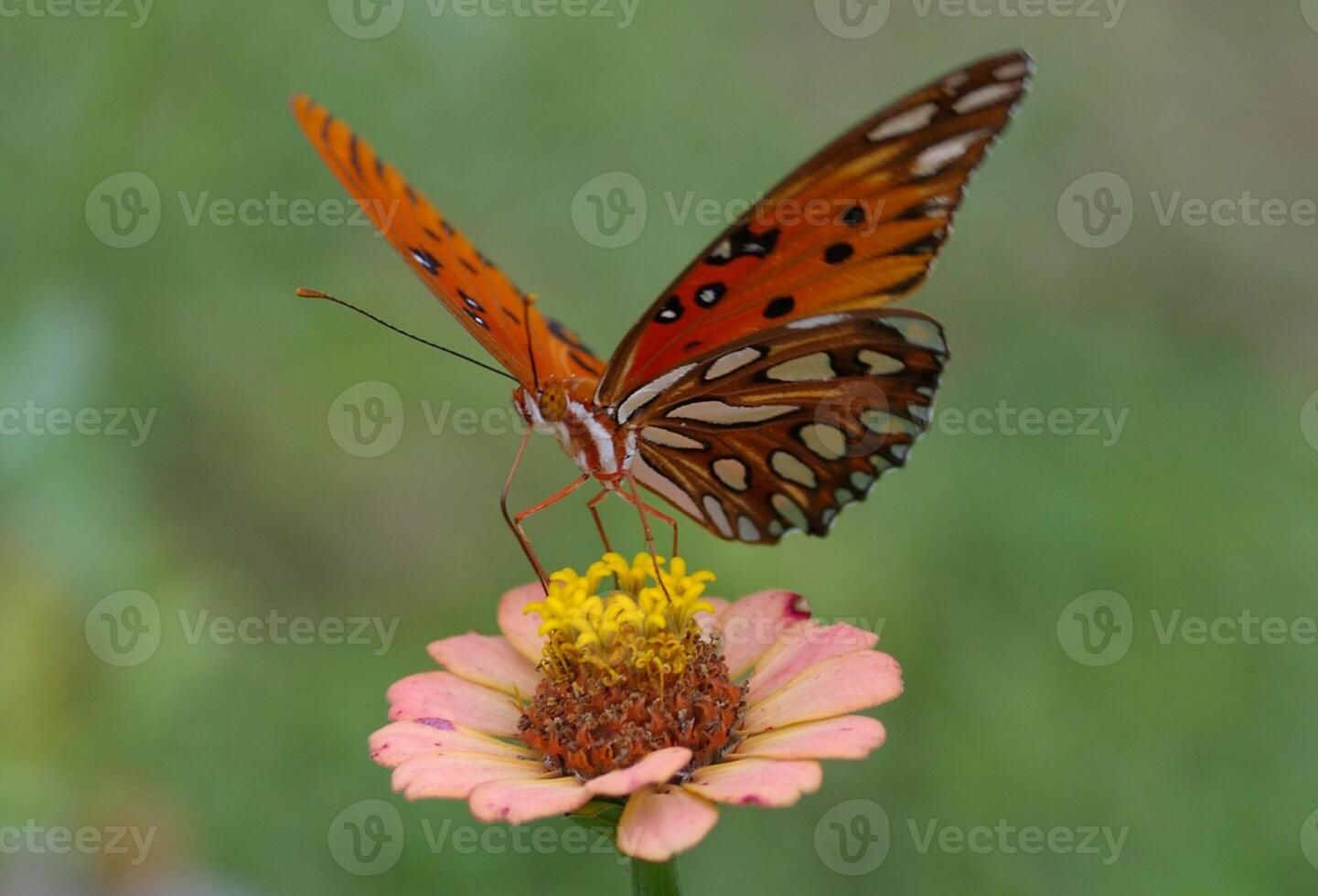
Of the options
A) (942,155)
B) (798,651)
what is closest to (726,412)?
(798,651)

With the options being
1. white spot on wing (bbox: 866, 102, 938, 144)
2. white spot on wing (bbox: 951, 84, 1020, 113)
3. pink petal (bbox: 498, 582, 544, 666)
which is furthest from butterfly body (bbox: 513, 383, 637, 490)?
white spot on wing (bbox: 951, 84, 1020, 113)

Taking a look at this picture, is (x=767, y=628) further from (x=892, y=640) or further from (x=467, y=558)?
(x=467, y=558)

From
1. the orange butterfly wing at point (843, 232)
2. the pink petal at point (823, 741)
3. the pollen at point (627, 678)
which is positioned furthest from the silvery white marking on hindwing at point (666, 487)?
the pink petal at point (823, 741)

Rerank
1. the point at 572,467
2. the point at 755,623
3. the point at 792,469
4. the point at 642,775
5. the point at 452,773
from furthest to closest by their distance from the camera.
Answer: the point at 572,467 < the point at 792,469 < the point at 755,623 < the point at 452,773 < the point at 642,775

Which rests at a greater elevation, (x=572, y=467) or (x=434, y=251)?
(x=572, y=467)

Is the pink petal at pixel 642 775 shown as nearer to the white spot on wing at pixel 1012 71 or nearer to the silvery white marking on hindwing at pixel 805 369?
the silvery white marking on hindwing at pixel 805 369

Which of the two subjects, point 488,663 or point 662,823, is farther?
point 488,663

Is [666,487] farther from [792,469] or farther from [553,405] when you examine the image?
[553,405]

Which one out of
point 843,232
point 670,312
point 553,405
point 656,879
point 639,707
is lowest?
point 656,879
